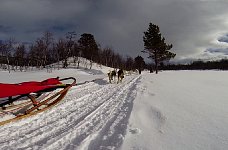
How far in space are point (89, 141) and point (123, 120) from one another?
1.73 meters

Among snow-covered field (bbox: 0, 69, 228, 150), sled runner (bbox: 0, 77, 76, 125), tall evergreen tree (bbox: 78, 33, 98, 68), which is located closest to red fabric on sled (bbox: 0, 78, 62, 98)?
sled runner (bbox: 0, 77, 76, 125)

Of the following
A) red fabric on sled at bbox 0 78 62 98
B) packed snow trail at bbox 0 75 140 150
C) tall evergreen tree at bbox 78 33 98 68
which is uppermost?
tall evergreen tree at bbox 78 33 98 68

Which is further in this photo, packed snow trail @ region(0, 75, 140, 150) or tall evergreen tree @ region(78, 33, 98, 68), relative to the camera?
tall evergreen tree @ region(78, 33, 98, 68)

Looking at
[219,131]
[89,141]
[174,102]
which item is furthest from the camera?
[174,102]

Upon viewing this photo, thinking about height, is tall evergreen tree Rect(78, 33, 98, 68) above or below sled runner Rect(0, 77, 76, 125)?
above

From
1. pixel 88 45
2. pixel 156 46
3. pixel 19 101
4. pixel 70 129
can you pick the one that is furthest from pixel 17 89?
pixel 88 45

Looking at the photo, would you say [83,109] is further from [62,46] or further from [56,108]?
[62,46]

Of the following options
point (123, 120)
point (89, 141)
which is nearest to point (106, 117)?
point (123, 120)

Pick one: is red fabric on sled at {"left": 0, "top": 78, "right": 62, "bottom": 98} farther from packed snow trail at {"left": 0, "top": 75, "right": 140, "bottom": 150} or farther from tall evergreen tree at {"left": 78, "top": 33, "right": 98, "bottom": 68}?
tall evergreen tree at {"left": 78, "top": 33, "right": 98, "bottom": 68}

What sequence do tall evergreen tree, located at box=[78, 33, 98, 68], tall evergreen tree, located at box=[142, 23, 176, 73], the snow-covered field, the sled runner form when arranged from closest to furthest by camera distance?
the snow-covered field < the sled runner < tall evergreen tree, located at box=[142, 23, 176, 73] < tall evergreen tree, located at box=[78, 33, 98, 68]

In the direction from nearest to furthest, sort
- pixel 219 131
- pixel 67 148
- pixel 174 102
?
pixel 67 148 → pixel 219 131 → pixel 174 102

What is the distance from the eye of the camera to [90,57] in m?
78.1

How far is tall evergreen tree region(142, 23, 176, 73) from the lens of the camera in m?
49.8

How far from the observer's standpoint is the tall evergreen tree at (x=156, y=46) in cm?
4984
